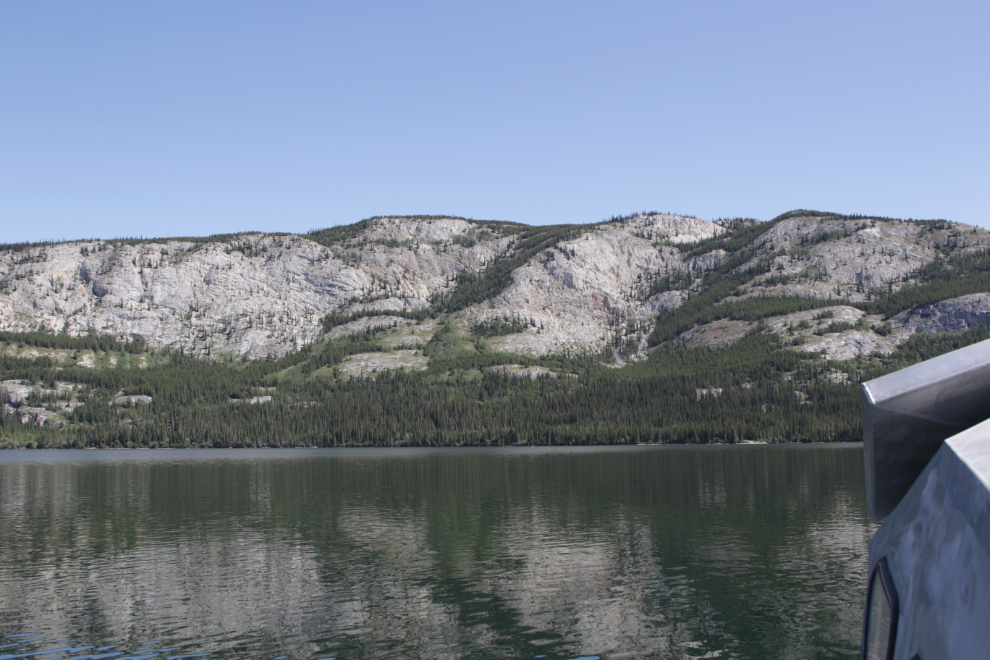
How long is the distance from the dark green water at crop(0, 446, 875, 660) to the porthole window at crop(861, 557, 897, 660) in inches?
778

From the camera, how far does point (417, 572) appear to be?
44094 mm

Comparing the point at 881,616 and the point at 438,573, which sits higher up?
the point at 881,616

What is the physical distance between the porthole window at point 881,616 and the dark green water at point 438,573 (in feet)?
64.8

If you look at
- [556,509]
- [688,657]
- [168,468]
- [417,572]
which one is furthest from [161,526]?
[168,468]

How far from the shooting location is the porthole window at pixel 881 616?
9682mm

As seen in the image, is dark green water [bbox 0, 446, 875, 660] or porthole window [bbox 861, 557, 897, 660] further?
dark green water [bbox 0, 446, 875, 660]

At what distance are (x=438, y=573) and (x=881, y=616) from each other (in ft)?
118

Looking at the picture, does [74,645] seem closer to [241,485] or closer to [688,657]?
[688,657]

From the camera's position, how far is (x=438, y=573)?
43.8 meters

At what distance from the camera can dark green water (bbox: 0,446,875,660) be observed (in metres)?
31.2

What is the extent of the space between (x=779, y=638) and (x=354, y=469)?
342ft

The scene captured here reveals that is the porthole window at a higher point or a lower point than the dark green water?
higher

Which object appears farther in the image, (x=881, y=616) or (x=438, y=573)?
(x=438, y=573)

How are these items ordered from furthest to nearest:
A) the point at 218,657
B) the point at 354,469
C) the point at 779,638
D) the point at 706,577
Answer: the point at 354,469
the point at 706,577
the point at 779,638
the point at 218,657
